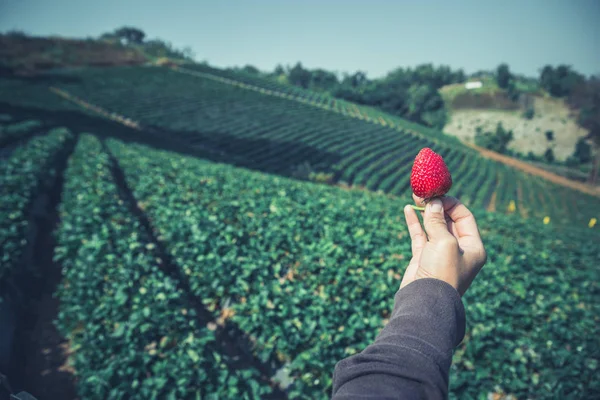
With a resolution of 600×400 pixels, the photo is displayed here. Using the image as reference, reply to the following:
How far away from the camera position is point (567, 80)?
6912 centimetres

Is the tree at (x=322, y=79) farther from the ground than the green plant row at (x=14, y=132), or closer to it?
farther from the ground

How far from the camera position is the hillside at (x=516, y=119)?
5578 cm

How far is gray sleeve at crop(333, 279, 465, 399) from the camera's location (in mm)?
937

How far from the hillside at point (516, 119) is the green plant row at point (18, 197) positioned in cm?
6175

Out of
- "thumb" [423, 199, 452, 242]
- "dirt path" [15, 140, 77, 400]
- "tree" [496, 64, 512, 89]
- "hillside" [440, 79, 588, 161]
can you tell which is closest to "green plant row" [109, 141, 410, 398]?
"dirt path" [15, 140, 77, 400]

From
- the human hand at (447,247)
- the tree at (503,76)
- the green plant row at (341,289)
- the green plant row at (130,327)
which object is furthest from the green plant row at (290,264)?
the tree at (503,76)

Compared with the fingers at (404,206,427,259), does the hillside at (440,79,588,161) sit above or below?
above

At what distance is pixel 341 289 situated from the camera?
4.56 metres

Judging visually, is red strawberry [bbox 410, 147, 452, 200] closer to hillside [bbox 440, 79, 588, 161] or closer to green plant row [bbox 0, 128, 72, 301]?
green plant row [bbox 0, 128, 72, 301]

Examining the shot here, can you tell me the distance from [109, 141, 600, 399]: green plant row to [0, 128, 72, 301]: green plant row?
2.29 meters

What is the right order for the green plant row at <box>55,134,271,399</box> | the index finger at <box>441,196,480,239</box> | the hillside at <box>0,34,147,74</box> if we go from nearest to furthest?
the index finger at <box>441,196,480,239</box> < the green plant row at <box>55,134,271,399</box> < the hillside at <box>0,34,147,74</box>

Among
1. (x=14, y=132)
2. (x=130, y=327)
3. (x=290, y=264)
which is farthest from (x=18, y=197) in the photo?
(x=14, y=132)

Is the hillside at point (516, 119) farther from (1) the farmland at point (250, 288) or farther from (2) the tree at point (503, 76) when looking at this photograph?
(1) the farmland at point (250, 288)

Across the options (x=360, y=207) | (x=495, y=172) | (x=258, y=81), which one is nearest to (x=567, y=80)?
(x=495, y=172)
